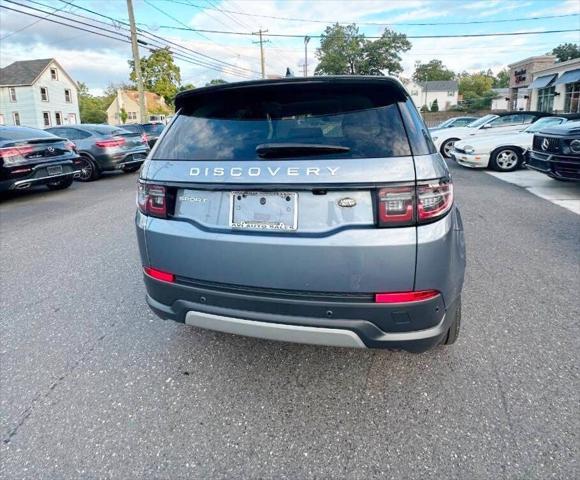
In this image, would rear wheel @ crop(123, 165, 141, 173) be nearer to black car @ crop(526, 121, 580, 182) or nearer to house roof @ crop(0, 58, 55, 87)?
black car @ crop(526, 121, 580, 182)

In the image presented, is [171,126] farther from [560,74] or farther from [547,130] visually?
[560,74]

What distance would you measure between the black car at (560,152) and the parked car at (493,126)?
596 centimetres

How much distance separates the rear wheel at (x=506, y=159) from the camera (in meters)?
11.4

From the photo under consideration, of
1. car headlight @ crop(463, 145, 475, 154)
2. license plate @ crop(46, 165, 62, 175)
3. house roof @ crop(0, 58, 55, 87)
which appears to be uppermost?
house roof @ crop(0, 58, 55, 87)

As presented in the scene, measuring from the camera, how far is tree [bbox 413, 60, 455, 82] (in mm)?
105469

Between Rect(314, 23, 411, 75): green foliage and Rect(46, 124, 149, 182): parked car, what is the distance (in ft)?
217

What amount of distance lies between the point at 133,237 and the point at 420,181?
4591 millimetres

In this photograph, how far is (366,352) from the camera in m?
2.83

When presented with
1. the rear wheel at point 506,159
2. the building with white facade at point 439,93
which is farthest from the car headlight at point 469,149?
the building with white facade at point 439,93

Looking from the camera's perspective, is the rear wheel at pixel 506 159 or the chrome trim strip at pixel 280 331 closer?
the chrome trim strip at pixel 280 331

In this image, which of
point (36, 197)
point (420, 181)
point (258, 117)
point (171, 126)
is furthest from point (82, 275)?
point (36, 197)

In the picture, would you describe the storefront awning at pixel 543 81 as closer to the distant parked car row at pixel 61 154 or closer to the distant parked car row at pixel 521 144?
the distant parked car row at pixel 521 144

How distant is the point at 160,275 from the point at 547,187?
9109mm

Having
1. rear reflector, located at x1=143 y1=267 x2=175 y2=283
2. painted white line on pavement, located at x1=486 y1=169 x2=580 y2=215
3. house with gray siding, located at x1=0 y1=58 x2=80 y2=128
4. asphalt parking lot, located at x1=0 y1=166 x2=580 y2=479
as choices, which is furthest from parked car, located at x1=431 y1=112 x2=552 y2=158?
house with gray siding, located at x1=0 y1=58 x2=80 y2=128
